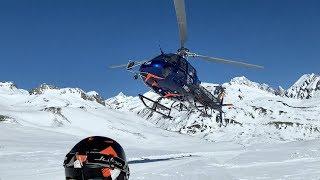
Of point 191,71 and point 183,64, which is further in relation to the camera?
point 191,71

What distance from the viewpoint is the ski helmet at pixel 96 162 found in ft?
16.3

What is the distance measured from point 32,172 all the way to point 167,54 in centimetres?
1271

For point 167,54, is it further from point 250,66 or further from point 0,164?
point 0,164

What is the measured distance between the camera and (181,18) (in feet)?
80.0

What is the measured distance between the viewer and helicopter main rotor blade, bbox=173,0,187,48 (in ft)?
73.4

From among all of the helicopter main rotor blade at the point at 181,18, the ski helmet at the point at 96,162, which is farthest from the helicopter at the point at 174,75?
the ski helmet at the point at 96,162

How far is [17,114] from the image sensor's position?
403 ft

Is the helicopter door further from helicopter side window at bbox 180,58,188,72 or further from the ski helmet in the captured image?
the ski helmet

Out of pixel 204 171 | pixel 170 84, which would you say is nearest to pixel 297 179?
pixel 204 171

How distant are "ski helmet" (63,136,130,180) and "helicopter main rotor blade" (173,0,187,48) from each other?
17433 millimetres

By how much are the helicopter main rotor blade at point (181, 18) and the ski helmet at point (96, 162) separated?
1743 centimetres

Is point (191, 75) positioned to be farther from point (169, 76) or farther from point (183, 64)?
point (169, 76)

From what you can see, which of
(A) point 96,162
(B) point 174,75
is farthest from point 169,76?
(A) point 96,162

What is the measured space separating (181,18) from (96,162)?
783 inches
